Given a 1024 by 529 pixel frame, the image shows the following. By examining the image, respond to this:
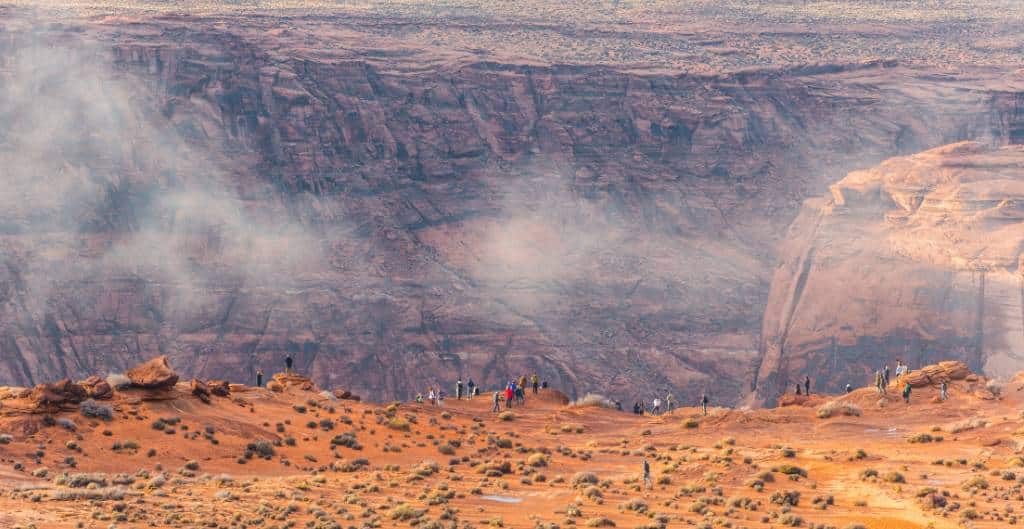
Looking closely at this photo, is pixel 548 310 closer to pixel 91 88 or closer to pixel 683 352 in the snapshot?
pixel 683 352

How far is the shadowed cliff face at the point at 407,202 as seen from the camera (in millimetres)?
123000

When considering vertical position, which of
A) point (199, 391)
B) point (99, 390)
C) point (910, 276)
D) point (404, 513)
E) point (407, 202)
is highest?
→ point (407, 202)

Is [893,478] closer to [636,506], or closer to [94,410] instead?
[636,506]

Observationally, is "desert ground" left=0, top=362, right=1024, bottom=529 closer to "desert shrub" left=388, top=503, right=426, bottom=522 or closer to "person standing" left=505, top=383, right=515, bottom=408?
"desert shrub" left=388, top=503, right=426, bottom=522

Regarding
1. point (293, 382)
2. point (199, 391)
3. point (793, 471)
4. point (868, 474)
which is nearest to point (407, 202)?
point (293, 382)

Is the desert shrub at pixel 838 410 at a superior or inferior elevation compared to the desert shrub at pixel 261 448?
superior

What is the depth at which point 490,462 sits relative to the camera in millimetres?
60562

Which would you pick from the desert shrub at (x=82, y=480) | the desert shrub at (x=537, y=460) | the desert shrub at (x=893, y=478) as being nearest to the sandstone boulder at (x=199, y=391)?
the desert shrub at (x=537, y=460)

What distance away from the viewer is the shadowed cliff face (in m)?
123

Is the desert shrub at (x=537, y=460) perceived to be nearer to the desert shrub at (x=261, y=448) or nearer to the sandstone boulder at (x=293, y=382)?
the desert shrub at (x=261, y=448)

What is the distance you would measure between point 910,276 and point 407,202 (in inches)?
1630

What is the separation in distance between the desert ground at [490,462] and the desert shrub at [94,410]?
0.15 feet

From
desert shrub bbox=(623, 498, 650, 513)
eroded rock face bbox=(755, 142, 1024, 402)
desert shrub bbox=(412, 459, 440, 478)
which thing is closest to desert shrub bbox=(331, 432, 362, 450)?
desert shrub bbox=(412, 459, 440, 478)

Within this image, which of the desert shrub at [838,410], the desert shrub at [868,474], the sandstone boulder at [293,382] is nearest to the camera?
the desert shrub at [868,474]
